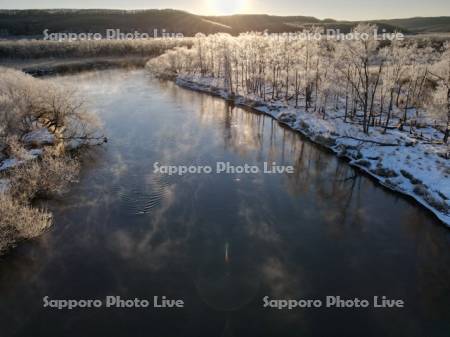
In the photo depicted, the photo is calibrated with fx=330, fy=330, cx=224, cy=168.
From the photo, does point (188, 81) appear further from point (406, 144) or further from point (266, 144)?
point (406, 144)

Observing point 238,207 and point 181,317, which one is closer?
point 181,317

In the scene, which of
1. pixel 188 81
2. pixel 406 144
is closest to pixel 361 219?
pixel 406 144

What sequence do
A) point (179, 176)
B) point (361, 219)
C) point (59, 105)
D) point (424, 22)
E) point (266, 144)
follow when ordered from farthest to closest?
point (424, 22)
point (266, 144)
point (59, 105)
point (179, 176)
point (361, 219)

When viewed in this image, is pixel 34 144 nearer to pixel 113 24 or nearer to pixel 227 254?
pixel 227 254

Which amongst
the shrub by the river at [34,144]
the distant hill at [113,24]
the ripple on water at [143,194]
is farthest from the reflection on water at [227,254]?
the distant hill at [113,24]

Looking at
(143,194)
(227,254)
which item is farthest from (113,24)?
(227,254)

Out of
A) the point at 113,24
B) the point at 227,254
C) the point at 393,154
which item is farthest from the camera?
the point at 113,24

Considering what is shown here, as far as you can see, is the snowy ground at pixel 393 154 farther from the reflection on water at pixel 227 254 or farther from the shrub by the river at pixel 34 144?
the shrub by the river at pixel 34 144
